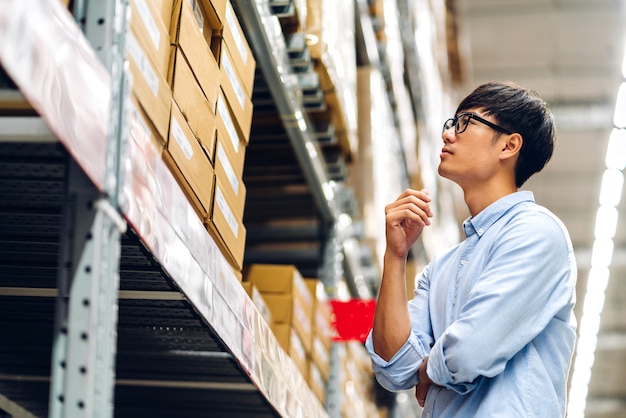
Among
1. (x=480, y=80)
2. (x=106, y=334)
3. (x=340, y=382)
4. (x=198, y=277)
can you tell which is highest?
(x=106, y=334)

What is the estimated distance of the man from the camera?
2.15m

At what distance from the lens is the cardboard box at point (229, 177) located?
274cm

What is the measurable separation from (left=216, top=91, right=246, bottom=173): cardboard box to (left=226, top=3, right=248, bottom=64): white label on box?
0.75 feet

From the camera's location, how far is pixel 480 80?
13.6 meters

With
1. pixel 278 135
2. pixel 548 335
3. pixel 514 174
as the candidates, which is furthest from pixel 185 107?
pixel 278 135

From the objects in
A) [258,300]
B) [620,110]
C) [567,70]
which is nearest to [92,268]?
[258,300]

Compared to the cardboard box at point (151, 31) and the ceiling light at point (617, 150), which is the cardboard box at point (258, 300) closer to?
the cardboard box at point (151, 31)

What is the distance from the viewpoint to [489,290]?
217cm

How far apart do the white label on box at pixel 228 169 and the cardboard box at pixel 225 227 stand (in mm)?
64

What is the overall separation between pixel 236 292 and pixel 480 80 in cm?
1121

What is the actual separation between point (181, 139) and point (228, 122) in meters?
0.49

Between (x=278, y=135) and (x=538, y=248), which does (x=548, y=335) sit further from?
(x=278, y=135)

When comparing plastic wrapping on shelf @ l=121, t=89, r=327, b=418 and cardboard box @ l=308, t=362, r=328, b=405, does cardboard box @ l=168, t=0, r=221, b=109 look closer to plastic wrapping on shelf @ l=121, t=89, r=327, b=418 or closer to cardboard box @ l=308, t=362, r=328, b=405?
plastic wrapping on shelf @ l=121, t=89, r=327, b=418

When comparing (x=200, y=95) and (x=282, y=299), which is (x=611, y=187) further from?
(x=200, y=95)
